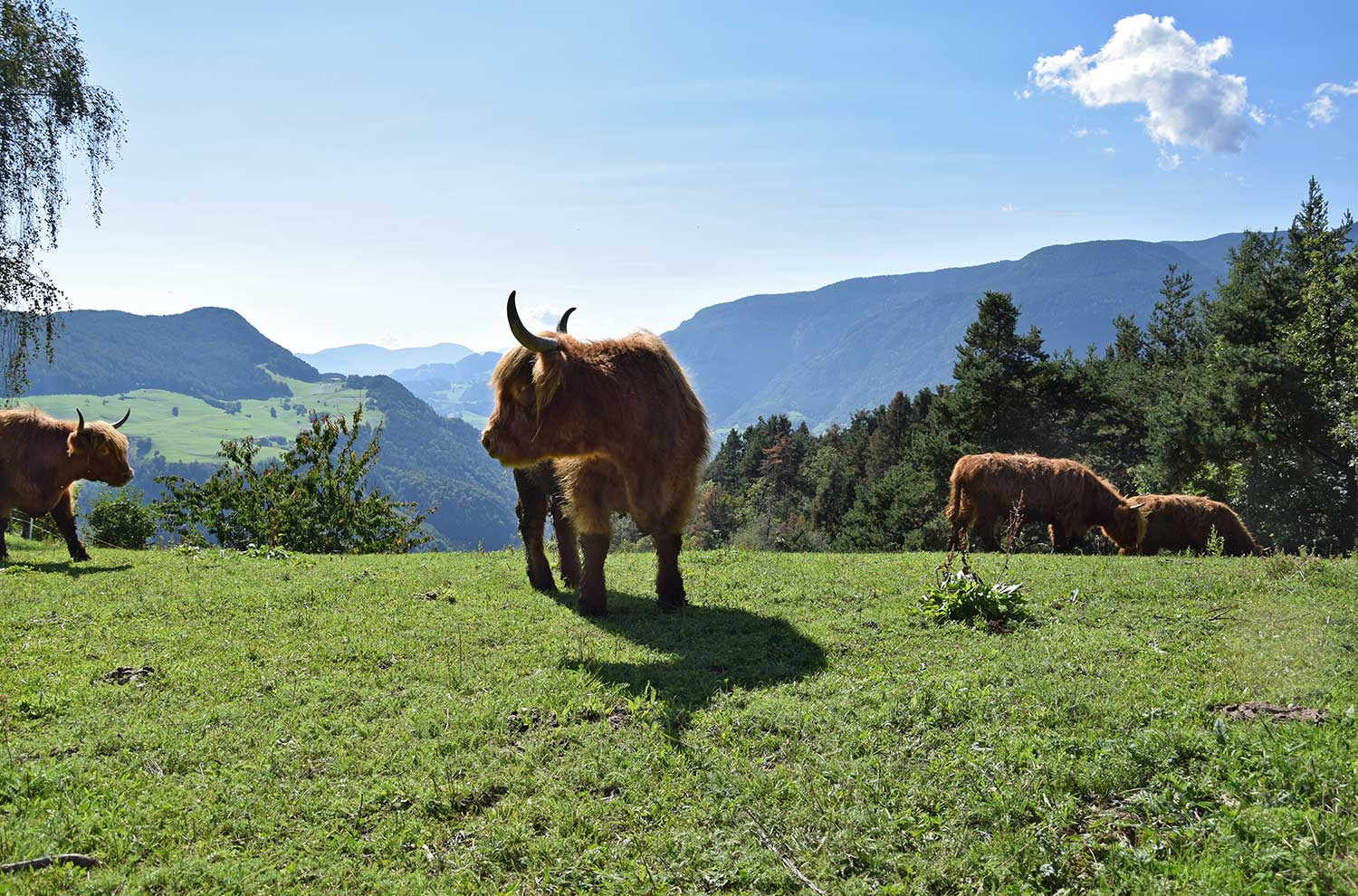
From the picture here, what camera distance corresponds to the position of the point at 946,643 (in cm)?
646

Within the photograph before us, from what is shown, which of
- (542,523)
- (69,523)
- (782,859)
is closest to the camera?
(782,859)

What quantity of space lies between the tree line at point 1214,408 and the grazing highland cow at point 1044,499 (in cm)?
1238

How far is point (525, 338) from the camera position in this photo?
23.1ft

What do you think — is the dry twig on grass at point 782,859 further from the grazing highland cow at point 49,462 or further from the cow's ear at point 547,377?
the grazing highland cow at point 49,462

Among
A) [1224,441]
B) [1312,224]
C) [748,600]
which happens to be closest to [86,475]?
[748,600]

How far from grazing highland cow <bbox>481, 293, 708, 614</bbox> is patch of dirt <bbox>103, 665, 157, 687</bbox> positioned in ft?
10.6

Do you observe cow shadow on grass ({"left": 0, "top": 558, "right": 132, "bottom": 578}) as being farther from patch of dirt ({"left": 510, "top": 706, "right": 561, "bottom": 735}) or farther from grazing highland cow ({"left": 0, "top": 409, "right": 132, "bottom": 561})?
patch of dirt ({"left": 510, "top": 706, "right": 561, "bottom": 735})

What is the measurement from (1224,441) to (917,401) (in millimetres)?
64384

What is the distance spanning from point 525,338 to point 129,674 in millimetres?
4125

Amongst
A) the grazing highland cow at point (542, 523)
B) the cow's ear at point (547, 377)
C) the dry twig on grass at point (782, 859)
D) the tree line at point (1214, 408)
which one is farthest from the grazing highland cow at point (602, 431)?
the tree line at point (1214, 408)

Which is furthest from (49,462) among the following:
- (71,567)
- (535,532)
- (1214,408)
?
(1214,408)

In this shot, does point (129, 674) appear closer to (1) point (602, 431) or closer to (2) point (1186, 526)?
(1) point (602, 431)

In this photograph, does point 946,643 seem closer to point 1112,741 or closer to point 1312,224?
point 1112,741

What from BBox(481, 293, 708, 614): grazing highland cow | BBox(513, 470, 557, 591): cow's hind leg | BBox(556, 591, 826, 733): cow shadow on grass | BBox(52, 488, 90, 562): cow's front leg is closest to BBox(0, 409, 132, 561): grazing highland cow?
BBox(52, 488, 90, 562): cow's front leg
